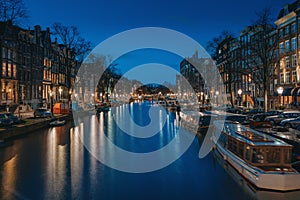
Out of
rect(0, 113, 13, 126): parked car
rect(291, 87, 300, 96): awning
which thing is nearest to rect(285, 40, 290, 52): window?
rect(291, 87, 300, 96): awning

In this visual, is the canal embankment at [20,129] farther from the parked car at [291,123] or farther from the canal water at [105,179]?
the parked car at [291,123]

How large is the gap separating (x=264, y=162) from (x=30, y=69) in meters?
64.2

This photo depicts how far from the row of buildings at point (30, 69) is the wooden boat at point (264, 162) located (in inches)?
1450

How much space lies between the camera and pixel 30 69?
67125 millimetres

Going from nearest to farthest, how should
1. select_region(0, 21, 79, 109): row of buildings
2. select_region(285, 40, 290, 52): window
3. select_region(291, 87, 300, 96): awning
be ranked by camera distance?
1. select_region(291, 87, 300, 96): awning
2. select_region(0, 21, 79, 109): row of buildings
3. select_region(285, 40, 290, 52): window

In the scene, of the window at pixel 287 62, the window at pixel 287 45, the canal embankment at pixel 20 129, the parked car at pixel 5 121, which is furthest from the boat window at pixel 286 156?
the window at pixel 287 45

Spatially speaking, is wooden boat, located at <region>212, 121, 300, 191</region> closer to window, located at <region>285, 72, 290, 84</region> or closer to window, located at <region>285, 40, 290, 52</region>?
window, located at <region>285, 72, 290, 84</region>

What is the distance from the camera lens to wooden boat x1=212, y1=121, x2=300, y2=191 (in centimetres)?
1195

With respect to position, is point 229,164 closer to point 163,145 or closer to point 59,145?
point 163,145

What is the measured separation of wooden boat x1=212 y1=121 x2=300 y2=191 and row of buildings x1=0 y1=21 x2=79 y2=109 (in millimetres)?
36828

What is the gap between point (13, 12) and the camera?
1226 inches

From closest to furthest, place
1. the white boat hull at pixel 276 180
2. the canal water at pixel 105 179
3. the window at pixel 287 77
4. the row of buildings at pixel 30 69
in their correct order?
the canal water at pixel 105 179, the white boat hull at pixel 276 180, the row of buildings at pixel 30 69, the window at pixel 287 77

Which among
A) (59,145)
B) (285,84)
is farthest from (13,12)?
(285,84)

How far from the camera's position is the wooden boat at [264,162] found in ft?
39.2
